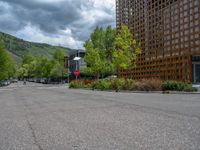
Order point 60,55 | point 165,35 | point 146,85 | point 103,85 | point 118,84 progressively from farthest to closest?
point 60,55, point 165,35, point 103,85, point 118,84, point 146,85

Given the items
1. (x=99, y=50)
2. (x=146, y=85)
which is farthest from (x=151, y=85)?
(x=99, y=50)

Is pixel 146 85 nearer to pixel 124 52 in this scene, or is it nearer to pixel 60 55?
pixel 124 52

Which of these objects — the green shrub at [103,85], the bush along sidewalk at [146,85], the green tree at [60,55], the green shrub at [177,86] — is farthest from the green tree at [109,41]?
the green tree at [60,55]

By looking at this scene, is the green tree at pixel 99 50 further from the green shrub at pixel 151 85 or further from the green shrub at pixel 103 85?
the green shrub at pixel 151 85

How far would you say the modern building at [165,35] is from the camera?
57188 mm

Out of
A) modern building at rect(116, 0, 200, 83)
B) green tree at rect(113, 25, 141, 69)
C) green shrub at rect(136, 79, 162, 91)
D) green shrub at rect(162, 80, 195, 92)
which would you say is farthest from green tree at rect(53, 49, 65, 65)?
green shrub at rect(162, 80, 195, 92)

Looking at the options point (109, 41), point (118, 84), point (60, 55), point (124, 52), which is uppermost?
point (60, 55)

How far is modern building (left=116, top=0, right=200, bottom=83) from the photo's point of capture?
57.2 m

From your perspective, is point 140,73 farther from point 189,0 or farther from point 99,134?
point 99,134

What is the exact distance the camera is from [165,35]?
66.9 meters

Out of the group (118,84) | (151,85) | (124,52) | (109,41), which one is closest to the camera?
(151,85)

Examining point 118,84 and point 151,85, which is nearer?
point 151,85

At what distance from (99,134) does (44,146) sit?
1.57 metres

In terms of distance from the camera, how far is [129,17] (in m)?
81.4
